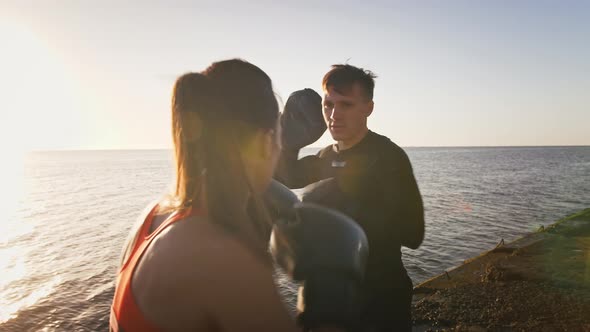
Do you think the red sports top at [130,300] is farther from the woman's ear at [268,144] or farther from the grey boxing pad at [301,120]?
the grey boxing pad at [301,120]

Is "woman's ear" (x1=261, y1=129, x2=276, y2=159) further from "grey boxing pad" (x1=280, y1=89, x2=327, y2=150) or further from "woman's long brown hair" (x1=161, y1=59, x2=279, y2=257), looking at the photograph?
"grey boxing pad" (x1=280, y1=89, x2=327, y2=150)

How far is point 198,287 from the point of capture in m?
1.22

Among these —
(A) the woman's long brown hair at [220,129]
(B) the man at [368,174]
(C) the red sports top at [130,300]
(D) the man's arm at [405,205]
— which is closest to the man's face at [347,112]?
(B) the man at [368,174]

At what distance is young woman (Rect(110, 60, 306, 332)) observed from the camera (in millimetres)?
1227

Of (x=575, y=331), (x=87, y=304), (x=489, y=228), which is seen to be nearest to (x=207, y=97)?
(x=575, y=331)

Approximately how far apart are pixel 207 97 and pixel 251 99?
0.18 metres

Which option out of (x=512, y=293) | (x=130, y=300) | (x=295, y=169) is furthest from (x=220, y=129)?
(x=512, y=293)

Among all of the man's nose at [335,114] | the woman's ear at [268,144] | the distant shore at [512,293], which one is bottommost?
the distant shore at [512,293]

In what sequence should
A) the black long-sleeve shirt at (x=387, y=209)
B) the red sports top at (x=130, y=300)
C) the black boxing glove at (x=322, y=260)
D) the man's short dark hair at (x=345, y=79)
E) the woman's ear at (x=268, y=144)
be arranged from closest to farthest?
the red sports top at (x=130, y=300) → the black boxing glove at (x=322, y=260) → the woman's ear at (x=268, y=144) → the black long-sleeve shirt at (x=387, y=209) → the man's short dark hair at (x=345, y=79)

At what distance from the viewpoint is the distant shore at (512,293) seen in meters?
10.6

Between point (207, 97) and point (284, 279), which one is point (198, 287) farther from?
point (284, 279)

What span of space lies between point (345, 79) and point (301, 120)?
72cm

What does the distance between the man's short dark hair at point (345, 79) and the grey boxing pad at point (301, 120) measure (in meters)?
0.32

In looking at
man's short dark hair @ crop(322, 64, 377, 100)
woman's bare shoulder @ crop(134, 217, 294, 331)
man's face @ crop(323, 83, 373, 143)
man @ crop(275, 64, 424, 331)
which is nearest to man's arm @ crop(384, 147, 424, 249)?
man @ crop(275, 64, 424, 331)
